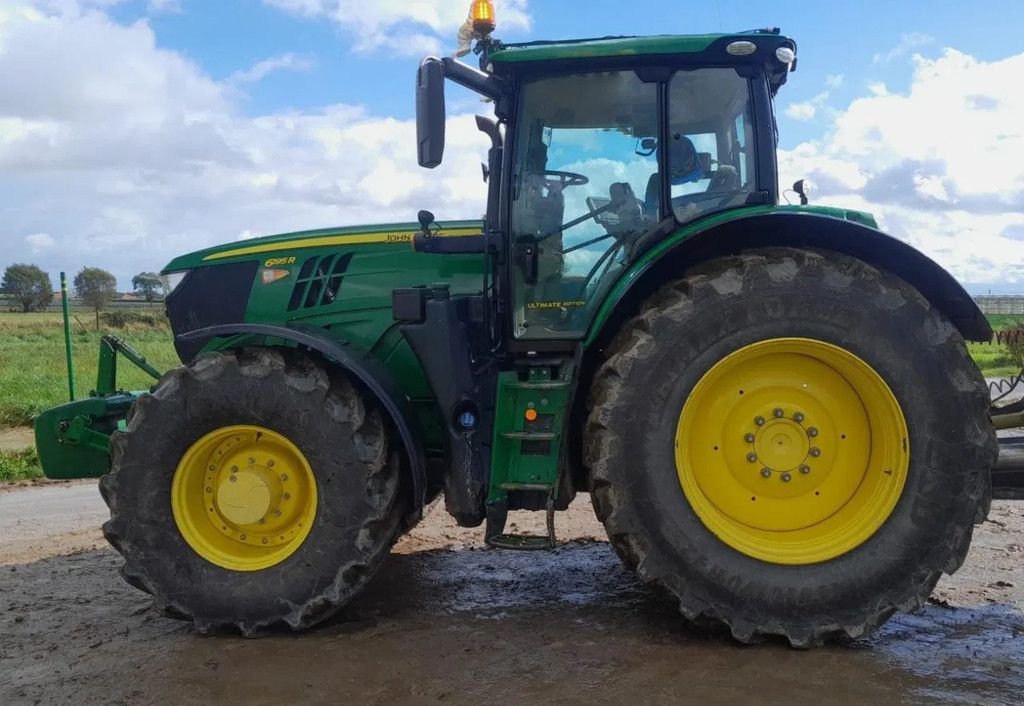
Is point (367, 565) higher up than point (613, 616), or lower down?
higher up

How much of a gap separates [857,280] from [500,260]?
5.12ft

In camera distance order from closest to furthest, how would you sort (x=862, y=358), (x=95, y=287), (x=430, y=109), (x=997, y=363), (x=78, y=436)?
(x=862, y=358) → (x=430, y=109) → (x=78, y=436) → (x=997, y=363) → (x=95, y=287)

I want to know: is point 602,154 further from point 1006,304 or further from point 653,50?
point 1006,304

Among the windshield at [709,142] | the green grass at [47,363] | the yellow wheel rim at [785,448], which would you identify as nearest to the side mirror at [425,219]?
the windshield at [709,142]

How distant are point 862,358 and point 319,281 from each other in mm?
2666

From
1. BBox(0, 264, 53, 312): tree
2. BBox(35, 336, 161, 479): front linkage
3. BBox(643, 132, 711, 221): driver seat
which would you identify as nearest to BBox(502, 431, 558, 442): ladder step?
BBox(643, 132, 711, 221): driver seat

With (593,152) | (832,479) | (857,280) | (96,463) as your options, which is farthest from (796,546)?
(96,463)

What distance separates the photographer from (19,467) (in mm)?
8102

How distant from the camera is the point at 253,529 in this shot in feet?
12.3

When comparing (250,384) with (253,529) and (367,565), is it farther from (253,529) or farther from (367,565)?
(367,565)

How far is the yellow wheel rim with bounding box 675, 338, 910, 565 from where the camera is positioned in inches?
135

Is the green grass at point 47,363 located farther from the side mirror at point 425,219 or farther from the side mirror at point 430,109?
the side mirror at point 430,109

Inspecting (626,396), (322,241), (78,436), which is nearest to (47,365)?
(78,436)

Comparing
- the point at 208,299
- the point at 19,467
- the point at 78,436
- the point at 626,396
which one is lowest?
the point at 19,467
